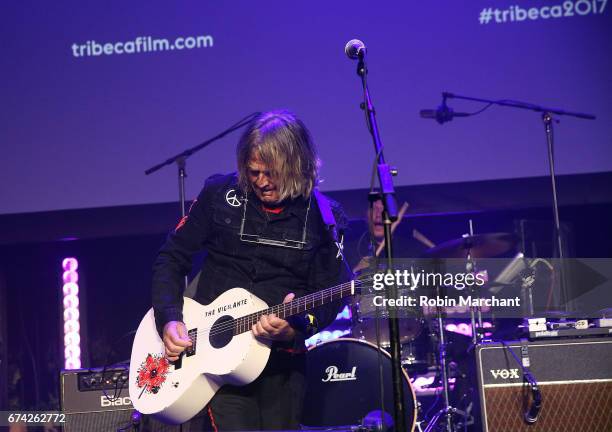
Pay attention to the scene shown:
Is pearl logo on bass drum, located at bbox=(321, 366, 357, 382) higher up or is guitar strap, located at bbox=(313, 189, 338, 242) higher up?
guitar strap, located at bbox=(313, 189, 338, 242)

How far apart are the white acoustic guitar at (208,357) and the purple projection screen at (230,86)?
105 inches

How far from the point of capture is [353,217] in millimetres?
6297

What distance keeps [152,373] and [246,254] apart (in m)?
0.73

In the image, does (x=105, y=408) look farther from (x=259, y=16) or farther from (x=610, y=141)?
(x=610, y=141)

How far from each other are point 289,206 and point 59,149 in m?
3.27

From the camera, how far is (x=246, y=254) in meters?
3.54

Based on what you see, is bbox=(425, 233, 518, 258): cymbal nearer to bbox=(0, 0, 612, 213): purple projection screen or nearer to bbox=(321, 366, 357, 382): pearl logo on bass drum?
bbox=(0, 0, 612, 213): purple projection screen

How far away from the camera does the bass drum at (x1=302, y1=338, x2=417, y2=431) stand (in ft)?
15.1

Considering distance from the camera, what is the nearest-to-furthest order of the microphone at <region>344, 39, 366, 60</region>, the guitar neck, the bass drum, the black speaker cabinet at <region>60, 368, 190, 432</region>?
the microphone at <region>344, 39, 366, 60</region> → the guitar neck → the black speaker cabinet at <region>60, 368, 190, 432</region> → the bass drum

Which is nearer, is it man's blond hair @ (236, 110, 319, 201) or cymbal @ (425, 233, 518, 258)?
man's blond hair @ (236, 110, 319, 201)

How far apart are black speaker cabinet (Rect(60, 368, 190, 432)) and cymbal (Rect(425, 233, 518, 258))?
225cm

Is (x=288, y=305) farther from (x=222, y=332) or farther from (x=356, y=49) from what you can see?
(x=356, y=49)

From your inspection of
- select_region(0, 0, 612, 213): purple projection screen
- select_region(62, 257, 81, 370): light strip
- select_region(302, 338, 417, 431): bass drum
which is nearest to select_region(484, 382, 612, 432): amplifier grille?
select_region(302, 338, 417, 431): bass drum

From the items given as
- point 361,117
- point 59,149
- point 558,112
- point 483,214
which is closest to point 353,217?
point 361,117
